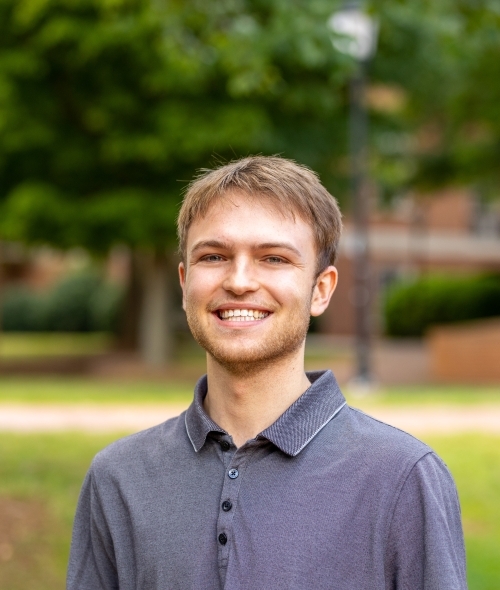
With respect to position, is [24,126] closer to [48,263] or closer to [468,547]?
[468,547]

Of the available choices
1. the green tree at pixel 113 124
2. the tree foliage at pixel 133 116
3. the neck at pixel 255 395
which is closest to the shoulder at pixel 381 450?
the neck at pixel 255 395

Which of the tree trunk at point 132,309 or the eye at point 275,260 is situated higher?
the eye at point 275,260

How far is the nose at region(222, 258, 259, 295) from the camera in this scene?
1926mm

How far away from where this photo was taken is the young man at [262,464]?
1754mm

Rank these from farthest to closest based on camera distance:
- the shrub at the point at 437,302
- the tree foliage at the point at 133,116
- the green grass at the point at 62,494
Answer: the shrub at the point at 437,302 → the tree foliage at the point at 133,116 → the green grass at the point at 62,494

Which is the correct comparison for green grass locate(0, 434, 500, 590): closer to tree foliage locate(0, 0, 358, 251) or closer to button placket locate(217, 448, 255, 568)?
button placket locate(217, 448, 255, 568)

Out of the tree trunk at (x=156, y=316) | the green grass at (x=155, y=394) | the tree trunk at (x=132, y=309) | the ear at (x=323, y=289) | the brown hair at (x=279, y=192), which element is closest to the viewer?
the brown hair at (x=279, y=192)

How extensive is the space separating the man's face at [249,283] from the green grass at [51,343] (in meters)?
20.9

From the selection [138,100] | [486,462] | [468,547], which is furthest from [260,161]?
[138,100]

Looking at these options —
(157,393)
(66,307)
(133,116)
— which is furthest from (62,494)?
(66,307)

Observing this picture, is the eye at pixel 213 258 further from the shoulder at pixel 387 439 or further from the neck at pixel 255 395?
the shoulder at pixel 387 439

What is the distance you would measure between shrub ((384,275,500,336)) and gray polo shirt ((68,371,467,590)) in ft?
79.1

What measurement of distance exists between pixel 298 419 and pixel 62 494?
192 inches

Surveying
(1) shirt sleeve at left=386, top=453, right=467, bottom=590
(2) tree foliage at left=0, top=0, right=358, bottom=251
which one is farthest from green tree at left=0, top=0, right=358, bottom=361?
(1) shirt sleeve at left=386, top=453, right=467, bottom=590
